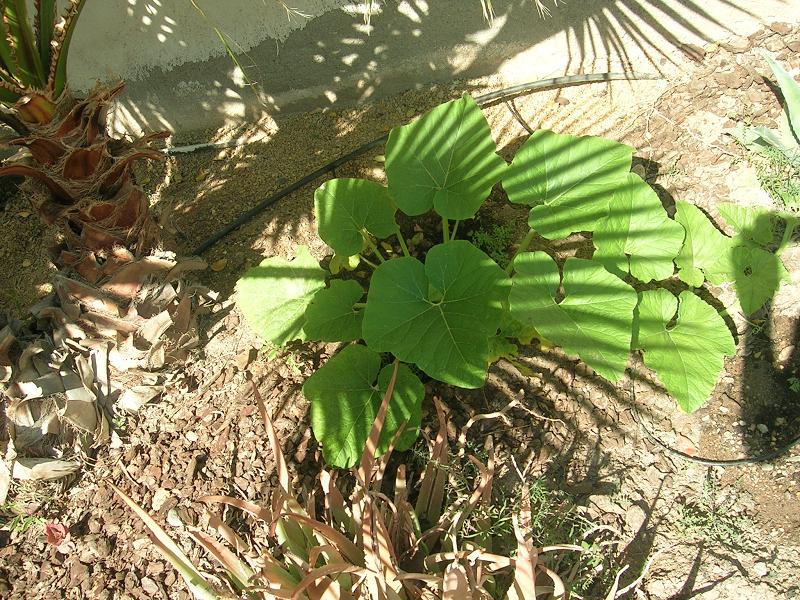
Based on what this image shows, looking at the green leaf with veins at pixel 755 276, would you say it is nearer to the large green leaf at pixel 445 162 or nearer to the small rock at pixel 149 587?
the large green leaf at pixel 445 162

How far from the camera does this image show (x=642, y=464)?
1.91 metres

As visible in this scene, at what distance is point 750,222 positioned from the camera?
1.99 m

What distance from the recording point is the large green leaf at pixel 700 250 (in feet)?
6.43

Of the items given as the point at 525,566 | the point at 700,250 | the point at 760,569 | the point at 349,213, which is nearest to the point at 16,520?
the point at 349,213

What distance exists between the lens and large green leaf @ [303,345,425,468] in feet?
5.90

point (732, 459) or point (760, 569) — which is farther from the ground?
point (732, 459)

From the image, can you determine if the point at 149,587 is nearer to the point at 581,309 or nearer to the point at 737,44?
the point at 581,309

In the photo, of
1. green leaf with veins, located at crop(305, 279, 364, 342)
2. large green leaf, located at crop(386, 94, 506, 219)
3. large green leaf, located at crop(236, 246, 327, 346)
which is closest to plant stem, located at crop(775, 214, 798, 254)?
large green leaf, located at crop(386, 94, 506, 219)

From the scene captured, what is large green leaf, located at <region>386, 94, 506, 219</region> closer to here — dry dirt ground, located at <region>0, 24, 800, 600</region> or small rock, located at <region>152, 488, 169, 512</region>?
dry dirt ground, located at <region>0, 24, 800, 600</region>

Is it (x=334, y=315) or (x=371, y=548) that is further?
(x=334, y=315)

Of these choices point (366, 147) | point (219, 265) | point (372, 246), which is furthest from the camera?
point (366, 147)

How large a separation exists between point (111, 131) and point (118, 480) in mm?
1567

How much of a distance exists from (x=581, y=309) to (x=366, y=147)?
1.13 metres

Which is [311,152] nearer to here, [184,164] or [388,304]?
[184,164]
